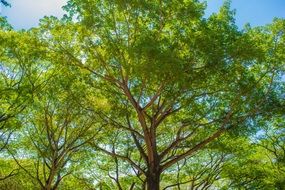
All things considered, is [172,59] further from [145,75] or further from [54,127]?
[54,127]

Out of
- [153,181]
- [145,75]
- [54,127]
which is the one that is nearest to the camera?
[145,75]

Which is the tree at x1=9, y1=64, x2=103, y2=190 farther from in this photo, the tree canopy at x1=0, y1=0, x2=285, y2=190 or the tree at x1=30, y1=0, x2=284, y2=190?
the tree at x1=30, y1=0, x2=284, y2=190

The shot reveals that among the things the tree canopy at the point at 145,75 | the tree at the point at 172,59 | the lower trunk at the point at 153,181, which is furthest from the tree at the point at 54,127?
the lower trunk at the point at 153,181

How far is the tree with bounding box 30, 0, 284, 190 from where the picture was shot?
14.2 metres

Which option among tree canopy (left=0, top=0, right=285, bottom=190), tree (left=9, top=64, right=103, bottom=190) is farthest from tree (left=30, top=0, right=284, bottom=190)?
tree (left=9, top=64, right=103, bottom=190)

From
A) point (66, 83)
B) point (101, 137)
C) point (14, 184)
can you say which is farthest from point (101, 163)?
point (66, 83)

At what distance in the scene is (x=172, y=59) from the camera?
12.8 metres

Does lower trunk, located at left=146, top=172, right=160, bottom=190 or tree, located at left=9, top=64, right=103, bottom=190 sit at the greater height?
tree, located at left=9, top=64, right=103, bottom=190

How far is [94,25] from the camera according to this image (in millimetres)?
14820

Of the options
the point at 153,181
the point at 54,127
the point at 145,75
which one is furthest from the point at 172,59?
the point at 54,127

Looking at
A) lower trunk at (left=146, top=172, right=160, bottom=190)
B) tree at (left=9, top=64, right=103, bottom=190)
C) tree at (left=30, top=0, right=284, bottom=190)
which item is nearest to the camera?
tree at (left=30, top=0, right=284, bottom=190)

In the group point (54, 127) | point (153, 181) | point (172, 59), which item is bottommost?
point (153, 181)

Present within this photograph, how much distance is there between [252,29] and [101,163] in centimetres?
1541

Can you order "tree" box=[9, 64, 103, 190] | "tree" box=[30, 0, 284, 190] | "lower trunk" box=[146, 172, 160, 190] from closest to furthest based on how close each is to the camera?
"tree" box=[30, 0, 284, 190]
"lower trunk" box=[146, 172, 160, 190]
"tree" box=[9, 64, 103, 190]
